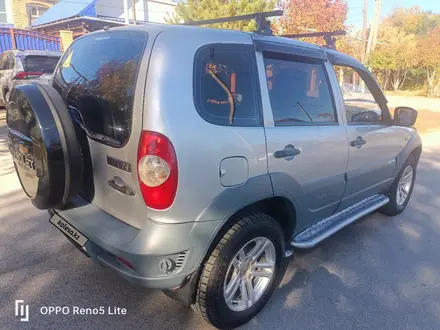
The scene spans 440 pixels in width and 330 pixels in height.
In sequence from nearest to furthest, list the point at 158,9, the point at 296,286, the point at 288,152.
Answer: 1. the point at 288,152
2. the point at 296,286
3. the point at 158,9

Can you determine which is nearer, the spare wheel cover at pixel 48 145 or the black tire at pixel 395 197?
the spare wheel cover at pixel 48 145

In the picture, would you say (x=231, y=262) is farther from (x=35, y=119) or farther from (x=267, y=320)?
(x=35, y=119)

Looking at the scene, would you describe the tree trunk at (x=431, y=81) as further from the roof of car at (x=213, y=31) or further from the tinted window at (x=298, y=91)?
the tinted window at (x=298, y=91)

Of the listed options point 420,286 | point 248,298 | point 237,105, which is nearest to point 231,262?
point 248,298

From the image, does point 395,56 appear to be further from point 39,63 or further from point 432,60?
point 39,63

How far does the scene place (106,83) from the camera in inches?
85.7

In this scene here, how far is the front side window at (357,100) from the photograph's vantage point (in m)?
3.15

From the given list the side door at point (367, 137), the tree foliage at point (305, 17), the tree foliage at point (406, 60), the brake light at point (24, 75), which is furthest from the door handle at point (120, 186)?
the tree foliage at point (406, 60)

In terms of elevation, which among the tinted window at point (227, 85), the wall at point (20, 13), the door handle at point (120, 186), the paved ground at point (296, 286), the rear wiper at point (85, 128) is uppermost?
the wall at point (20, 13)

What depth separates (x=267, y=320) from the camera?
8.07 feet

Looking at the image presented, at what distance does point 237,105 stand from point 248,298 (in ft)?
4.43

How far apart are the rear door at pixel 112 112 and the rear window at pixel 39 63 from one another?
867 cm

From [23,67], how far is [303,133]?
9678 mm

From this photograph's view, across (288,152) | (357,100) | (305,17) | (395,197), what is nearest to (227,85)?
(288,152)
